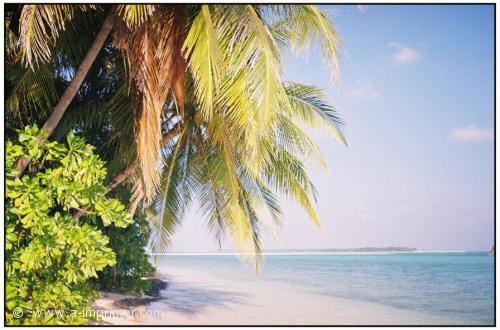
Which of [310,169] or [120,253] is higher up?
[310,169]

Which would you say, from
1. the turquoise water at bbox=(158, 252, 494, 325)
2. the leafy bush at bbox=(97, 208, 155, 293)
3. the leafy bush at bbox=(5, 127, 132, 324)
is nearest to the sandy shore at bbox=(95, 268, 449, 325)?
the leafy bush at bbox=(97, 208, 155, 293)

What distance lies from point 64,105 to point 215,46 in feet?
5.00

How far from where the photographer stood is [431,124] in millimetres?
23500

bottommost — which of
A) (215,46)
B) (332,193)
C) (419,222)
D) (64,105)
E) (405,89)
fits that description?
(419,222)

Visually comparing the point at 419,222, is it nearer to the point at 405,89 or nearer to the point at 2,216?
the point at 405,89

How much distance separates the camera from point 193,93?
6281 mm

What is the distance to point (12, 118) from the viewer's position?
625 centimetres

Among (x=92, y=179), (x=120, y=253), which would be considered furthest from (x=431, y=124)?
(x=92, y=179)

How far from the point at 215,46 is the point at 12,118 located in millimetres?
3036

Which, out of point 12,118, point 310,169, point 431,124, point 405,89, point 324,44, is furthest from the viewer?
point 431,124

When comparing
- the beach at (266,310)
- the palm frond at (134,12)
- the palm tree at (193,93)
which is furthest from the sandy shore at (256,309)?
the palm frond at (134,12)

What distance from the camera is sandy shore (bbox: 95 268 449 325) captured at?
34.7ft

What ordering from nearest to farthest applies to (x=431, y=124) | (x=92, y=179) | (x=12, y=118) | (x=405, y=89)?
(x=92, y=179)
(x=12, y=118)
(x=405, y=89)
(x=431, y=124)

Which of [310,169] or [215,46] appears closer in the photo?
[215,46]
